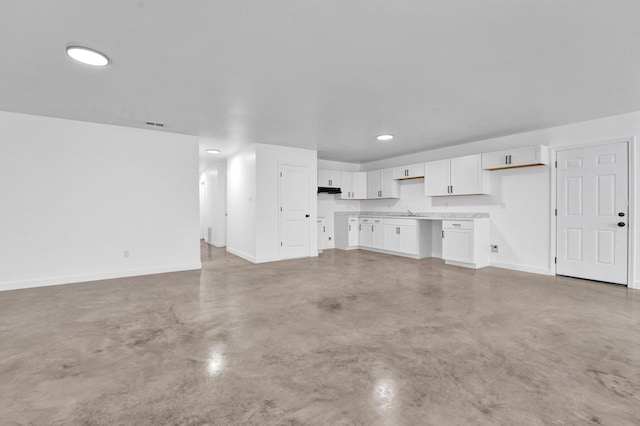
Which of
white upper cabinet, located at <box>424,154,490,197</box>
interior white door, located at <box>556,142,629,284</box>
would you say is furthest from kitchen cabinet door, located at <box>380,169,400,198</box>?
interior white door, located at <box>556,142,629,284</box>

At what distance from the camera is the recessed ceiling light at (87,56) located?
8.30ft

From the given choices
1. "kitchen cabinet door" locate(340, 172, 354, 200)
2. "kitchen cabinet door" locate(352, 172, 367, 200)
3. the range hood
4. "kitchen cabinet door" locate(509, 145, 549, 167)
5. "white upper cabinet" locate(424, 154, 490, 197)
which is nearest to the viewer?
"kitchen cabinet door" locate(509, 145, 549, 167)

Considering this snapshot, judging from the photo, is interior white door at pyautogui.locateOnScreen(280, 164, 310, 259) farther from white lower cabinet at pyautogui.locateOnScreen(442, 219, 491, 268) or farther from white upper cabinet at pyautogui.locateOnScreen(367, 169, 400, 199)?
white lower cabinet at pyautogui.locateOnScreen(442, 219, 491, 268)

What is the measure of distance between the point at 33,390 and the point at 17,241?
138 inches

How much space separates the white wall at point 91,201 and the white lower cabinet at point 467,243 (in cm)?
490

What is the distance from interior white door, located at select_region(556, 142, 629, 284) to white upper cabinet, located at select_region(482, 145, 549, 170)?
11.5 inches

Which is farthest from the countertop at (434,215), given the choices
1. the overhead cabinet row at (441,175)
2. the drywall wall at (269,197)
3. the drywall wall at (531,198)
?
the drywall wall at (269,197)

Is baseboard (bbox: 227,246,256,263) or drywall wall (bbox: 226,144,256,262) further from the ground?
drywall wall (bbox: 226,144,256,262)

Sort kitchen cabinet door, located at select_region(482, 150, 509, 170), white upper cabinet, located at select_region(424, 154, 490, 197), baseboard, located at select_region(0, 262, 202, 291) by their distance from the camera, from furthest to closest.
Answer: white upper cabinet, located at select_region(424, 154, 490, 197), kitchen cabinet door, located at select_region(482, 150, 509, 170), baseboard, located at select_region(0, 262, 202, 291)

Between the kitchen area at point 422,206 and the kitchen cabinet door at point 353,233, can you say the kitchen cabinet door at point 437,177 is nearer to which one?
the kitchen area at point 422,206

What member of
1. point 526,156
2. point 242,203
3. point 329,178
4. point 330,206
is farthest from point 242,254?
point 526,156

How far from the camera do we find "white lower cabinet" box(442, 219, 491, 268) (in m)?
5.51

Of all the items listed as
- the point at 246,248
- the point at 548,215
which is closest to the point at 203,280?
the point at 246,248

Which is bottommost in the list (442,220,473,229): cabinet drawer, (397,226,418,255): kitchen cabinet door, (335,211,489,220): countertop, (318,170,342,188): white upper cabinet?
(397,226,418,255): kitchen cabinet door
